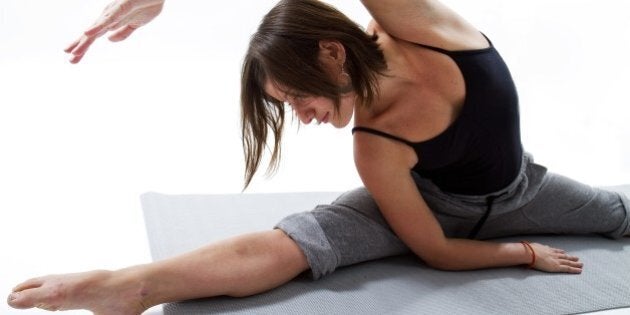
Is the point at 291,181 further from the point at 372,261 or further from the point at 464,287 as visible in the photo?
the point at 464,287

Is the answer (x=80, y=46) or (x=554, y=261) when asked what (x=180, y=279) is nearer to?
(x=80, y=46)

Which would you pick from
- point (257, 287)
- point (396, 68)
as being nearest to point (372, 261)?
point (257, 287)

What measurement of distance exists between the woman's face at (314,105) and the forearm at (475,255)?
1.57ft

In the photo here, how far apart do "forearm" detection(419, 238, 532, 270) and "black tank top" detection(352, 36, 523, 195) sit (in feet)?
0.53

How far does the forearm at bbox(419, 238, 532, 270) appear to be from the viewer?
200cm

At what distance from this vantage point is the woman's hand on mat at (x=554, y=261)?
6.74 ft

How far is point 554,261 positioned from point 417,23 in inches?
30.6

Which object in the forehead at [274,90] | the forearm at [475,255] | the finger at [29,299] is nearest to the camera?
the finger at [29,299]

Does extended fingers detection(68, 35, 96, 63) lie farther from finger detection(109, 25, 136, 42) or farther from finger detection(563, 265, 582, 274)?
finger detection(563, 265, 582, 274)

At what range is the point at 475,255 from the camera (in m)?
2.03

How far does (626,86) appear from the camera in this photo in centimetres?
397

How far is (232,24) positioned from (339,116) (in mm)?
2437

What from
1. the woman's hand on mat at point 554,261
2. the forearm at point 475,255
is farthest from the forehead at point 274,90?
the woman's hand on mat at point 554,261

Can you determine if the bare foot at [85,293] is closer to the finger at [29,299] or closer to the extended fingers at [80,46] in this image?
the finger at [29,299]
